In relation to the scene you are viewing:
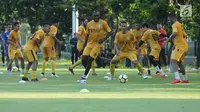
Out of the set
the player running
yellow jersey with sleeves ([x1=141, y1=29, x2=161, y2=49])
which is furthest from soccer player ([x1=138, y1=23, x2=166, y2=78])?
the player running

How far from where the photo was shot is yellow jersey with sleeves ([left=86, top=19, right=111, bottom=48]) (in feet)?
65.5

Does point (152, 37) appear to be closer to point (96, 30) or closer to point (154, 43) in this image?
point (154, 43)

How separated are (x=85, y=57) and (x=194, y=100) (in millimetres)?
7266

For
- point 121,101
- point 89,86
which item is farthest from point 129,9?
point 121,101

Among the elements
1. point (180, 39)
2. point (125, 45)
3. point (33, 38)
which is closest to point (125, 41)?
point (125, 45)

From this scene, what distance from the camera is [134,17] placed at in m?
31.4

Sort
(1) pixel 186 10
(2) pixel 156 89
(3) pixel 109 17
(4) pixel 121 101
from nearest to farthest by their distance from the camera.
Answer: (4) pixel 121 101 < (2) pixel 156 89 < (1) pixel 186 10 < (3) pixel 109 17

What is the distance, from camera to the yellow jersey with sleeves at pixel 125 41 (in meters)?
20.8

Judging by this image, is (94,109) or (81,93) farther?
(81,93)

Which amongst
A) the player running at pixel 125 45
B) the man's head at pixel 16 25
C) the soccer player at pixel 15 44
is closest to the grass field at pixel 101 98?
the player running at pixel 125 45

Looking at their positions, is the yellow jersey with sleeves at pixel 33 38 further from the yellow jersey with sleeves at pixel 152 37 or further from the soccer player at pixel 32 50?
the yellow jersey with sleeves at pixel 152 37

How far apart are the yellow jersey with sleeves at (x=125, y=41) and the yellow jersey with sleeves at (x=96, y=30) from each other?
840mm

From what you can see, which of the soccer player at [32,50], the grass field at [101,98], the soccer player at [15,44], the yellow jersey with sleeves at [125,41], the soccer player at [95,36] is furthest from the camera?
the soccer player at [15,44]

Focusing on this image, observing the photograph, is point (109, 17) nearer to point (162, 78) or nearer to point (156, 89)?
point (162, 78)
